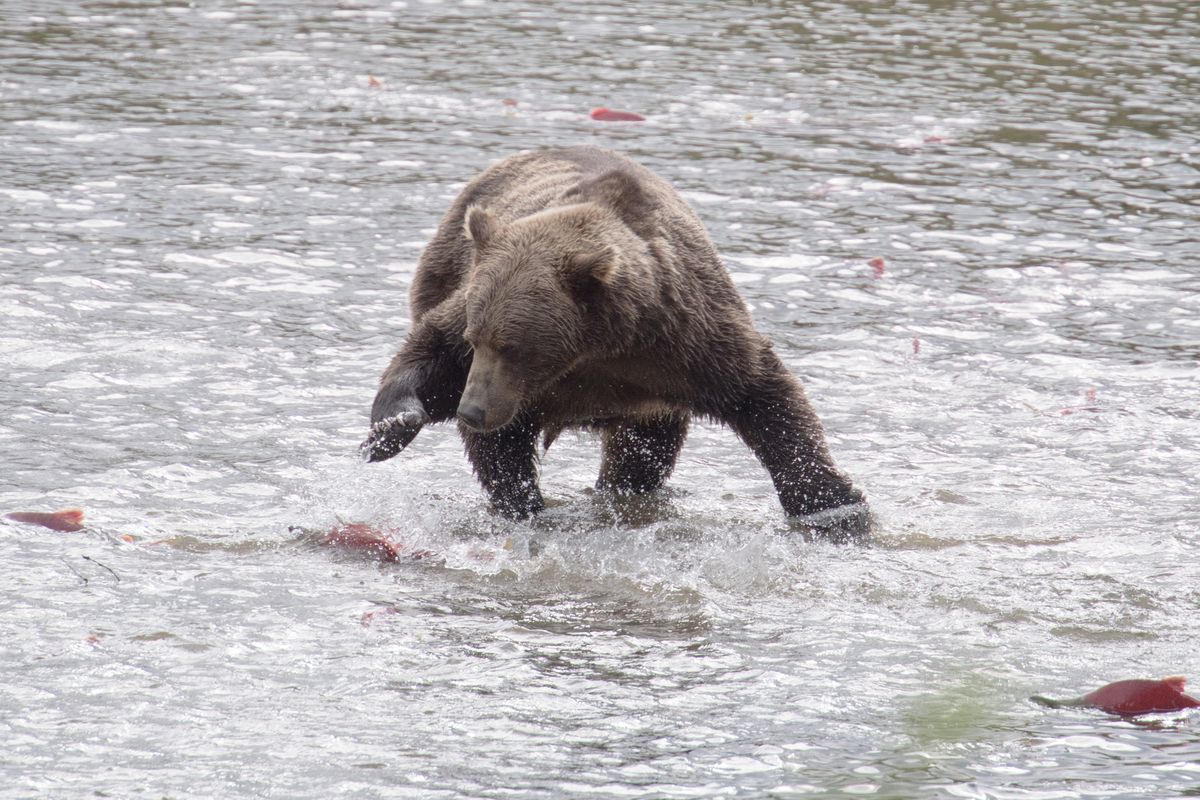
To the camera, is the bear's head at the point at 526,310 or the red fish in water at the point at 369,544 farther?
the red fish in water at the point at 369,544

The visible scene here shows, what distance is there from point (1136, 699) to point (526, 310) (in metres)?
2.40

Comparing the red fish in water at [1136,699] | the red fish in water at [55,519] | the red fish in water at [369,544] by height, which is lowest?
the red fish in water at [369,544]

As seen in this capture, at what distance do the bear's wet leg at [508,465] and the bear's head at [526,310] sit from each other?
0.69 m

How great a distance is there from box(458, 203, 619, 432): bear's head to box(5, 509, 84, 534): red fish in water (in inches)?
62.9

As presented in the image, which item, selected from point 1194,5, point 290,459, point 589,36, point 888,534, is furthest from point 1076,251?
point 1194,5

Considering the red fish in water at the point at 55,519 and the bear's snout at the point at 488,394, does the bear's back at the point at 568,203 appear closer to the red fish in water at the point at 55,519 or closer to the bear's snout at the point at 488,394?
the bear's snout at the point at 488,394

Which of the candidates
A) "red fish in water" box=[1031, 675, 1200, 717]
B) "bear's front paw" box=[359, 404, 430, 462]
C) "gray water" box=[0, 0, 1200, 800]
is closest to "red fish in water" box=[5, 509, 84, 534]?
"gray water" box=[0, 0, 1200, 800]

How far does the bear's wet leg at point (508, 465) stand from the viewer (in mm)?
6566

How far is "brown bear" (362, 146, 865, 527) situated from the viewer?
18.9 feet

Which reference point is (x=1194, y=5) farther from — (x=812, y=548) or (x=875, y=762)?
(x=875, y=762)

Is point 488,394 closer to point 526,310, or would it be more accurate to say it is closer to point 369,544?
point 526,310

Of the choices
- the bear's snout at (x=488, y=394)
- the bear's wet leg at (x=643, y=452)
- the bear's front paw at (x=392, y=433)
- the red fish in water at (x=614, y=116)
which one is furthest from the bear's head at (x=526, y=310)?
the red fish in water at (x=614, y=116)

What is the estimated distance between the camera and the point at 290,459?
7.21m

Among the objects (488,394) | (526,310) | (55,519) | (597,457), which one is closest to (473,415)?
(488,394)
